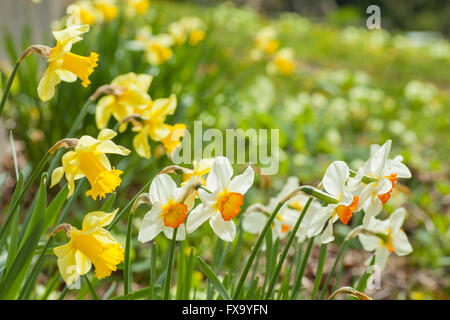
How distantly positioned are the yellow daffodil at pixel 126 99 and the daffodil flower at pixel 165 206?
28cm

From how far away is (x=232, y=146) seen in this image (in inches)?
89.7

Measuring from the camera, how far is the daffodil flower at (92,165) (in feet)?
2.61

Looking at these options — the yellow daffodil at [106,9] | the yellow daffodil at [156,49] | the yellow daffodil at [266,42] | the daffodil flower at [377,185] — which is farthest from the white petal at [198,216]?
the yellow daffodil at [266,42]

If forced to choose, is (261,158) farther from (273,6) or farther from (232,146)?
(273,6)

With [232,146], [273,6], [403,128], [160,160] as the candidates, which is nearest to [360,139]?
[403,128]

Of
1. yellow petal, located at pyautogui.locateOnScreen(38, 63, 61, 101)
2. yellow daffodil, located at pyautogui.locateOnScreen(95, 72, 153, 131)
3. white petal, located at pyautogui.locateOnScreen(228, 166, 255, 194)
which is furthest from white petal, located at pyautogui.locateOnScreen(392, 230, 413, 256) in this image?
yellow petal, located at pyautogui.locateOnScreen(38, 63, 61, 101)

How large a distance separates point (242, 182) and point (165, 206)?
0.38 feet

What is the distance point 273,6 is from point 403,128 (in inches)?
490

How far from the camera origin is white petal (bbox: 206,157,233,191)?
79cm

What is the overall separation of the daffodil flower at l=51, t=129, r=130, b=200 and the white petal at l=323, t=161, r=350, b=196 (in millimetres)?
298

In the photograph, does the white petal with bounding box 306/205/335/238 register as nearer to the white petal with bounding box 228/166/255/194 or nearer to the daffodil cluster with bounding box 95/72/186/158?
the white petal with bounding box 228/166/255/194

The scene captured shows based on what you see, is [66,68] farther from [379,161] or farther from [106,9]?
[106,9]

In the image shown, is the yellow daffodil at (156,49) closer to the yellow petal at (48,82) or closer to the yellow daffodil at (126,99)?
the yellow daffodil at (126,99)

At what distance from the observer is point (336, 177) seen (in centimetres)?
80
